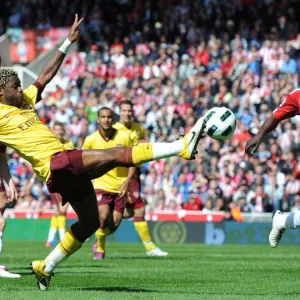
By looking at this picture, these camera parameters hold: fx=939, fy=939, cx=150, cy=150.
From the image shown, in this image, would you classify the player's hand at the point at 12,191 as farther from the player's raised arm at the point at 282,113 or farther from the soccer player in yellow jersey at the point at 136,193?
the soccer player in yellow jersey at the point at 136,193

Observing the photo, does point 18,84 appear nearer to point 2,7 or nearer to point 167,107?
point 167,107

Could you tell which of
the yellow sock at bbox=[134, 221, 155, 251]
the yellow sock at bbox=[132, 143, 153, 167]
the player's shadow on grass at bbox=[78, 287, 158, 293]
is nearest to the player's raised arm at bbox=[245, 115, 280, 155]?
the yellow sock at bbox=[132, 143, 153, 167]

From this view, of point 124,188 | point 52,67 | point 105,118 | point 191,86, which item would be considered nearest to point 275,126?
point 52,67

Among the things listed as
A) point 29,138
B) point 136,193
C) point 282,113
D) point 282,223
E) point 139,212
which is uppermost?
point 282,113

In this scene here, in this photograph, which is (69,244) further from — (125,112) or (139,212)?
(139,212)

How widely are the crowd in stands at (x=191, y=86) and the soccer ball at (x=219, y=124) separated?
13.8 m

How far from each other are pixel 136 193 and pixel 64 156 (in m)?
7.43

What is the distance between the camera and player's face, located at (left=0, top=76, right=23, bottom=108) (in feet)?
32.6

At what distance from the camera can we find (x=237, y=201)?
77.1 feet

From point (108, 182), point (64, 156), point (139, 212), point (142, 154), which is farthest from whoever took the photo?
point (139, 212)

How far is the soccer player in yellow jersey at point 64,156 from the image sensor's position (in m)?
9.07

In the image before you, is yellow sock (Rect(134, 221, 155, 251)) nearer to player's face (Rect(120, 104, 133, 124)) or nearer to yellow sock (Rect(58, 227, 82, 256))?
player's face (Rect(120, 104, 133, 124))

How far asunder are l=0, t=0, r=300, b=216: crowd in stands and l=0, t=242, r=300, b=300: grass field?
8.14 m

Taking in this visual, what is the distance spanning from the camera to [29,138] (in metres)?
9.64
